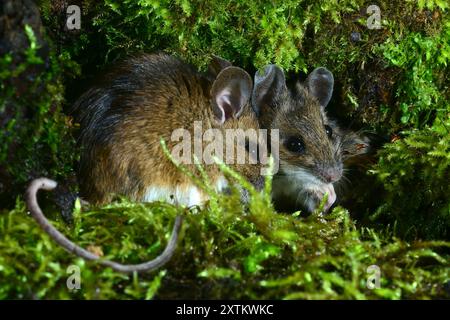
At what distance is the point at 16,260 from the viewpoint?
218 cm

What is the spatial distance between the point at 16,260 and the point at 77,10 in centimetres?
183

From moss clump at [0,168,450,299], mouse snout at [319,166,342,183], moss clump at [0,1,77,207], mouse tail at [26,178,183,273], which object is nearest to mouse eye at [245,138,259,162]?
mouse snout at [319,166,342,183]

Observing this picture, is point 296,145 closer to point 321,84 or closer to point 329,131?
point 329,131

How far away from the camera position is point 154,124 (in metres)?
3.24

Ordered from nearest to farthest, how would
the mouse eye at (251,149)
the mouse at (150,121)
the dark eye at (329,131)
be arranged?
the mouse at (150,121)
the mouse eye at (251,149)
the dark eye at (329,131)

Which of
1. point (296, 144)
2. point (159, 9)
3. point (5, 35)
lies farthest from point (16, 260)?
point (296, 144)

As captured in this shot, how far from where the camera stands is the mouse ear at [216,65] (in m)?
3.48

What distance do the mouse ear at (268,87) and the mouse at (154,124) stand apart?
226 mm

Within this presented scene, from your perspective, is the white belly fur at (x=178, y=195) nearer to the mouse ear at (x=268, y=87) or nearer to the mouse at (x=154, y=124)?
the mouse at (x=154, y=124)

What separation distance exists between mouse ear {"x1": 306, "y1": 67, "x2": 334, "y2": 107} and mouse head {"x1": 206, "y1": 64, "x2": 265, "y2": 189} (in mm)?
494

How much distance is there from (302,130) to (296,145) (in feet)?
0.36

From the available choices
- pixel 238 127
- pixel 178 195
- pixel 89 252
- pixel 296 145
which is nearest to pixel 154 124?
pixel 178 195

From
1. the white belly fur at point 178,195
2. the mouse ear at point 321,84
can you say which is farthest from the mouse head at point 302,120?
the white belly fur at point 178,195

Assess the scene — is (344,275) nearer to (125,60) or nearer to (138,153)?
(138,153)
